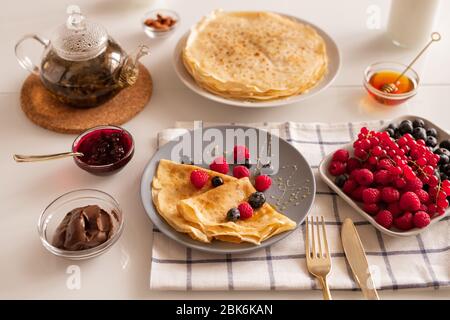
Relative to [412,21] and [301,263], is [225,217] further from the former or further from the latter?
[412,21]

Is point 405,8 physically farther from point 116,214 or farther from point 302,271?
point 116,214

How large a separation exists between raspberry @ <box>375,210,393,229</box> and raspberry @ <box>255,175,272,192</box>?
29 centimetres

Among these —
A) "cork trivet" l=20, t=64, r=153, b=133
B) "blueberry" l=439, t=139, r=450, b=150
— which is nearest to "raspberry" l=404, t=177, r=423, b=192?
"blueberry" l=439, t=139, r=450, b=150

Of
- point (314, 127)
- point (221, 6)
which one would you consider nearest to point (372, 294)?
point (314, 127)

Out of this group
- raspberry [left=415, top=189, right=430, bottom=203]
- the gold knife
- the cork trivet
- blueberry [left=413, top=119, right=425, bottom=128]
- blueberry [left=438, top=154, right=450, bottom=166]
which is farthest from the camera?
the cork trivet

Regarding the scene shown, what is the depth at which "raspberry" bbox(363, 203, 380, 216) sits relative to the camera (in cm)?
130

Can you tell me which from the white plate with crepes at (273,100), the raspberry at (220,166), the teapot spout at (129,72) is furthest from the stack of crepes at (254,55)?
the raspberry at (220,166)

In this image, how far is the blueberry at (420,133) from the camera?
1.46 meters

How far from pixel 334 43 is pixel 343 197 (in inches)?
26.8

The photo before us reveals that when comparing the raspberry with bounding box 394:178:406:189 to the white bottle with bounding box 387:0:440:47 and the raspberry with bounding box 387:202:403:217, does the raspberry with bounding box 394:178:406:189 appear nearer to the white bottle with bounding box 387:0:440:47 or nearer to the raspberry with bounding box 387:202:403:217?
the raspberry with bounding box 387:202:403:217

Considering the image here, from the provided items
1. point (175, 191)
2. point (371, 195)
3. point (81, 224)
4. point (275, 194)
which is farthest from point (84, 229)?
point (371, 195)

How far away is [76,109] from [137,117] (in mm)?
191

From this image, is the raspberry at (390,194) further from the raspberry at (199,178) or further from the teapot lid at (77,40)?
the teapot lid at (77,40)

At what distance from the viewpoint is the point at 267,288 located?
1.20 meters
